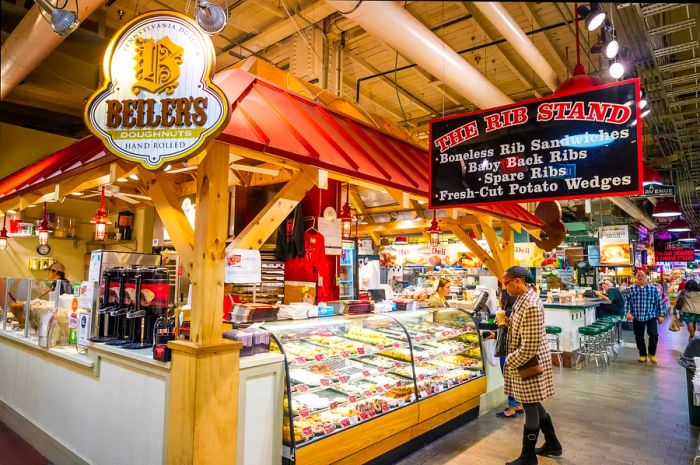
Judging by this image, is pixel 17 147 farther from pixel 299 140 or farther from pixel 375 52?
pixel 299 140

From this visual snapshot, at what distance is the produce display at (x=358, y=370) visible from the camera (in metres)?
3.97

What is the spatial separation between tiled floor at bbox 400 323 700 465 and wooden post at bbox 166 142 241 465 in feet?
7.06

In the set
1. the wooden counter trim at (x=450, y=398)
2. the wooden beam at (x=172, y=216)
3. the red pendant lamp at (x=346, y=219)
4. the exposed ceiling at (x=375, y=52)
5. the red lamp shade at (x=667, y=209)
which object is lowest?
the wooden counter trim at (x=450, y=398)

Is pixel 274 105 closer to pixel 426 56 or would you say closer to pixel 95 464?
pixel 426 56

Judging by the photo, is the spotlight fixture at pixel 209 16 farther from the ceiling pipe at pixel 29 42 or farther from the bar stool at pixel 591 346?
the bar stool at pixel 591 346

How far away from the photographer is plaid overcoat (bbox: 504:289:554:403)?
169 inches

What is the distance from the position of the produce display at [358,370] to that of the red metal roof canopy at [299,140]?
5.08 feet

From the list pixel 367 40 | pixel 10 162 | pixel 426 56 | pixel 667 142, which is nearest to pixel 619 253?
pixel 667 142

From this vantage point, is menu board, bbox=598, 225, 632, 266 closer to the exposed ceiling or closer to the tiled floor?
the exposed ceiling

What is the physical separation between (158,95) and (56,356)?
3.33m

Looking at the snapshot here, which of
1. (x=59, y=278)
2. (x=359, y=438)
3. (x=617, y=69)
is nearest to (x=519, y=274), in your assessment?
(x=359, y=438)

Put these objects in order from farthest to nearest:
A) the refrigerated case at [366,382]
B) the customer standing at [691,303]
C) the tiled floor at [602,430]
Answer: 1. the customer standing at [691,303]
2. the tiled floor at [602,430]
3. the refrigerated case at [366,382]

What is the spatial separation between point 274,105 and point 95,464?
357 centimetres

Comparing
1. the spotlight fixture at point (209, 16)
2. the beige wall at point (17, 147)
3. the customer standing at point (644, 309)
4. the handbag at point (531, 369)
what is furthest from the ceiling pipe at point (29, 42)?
the customer standing at point (644, 309)
